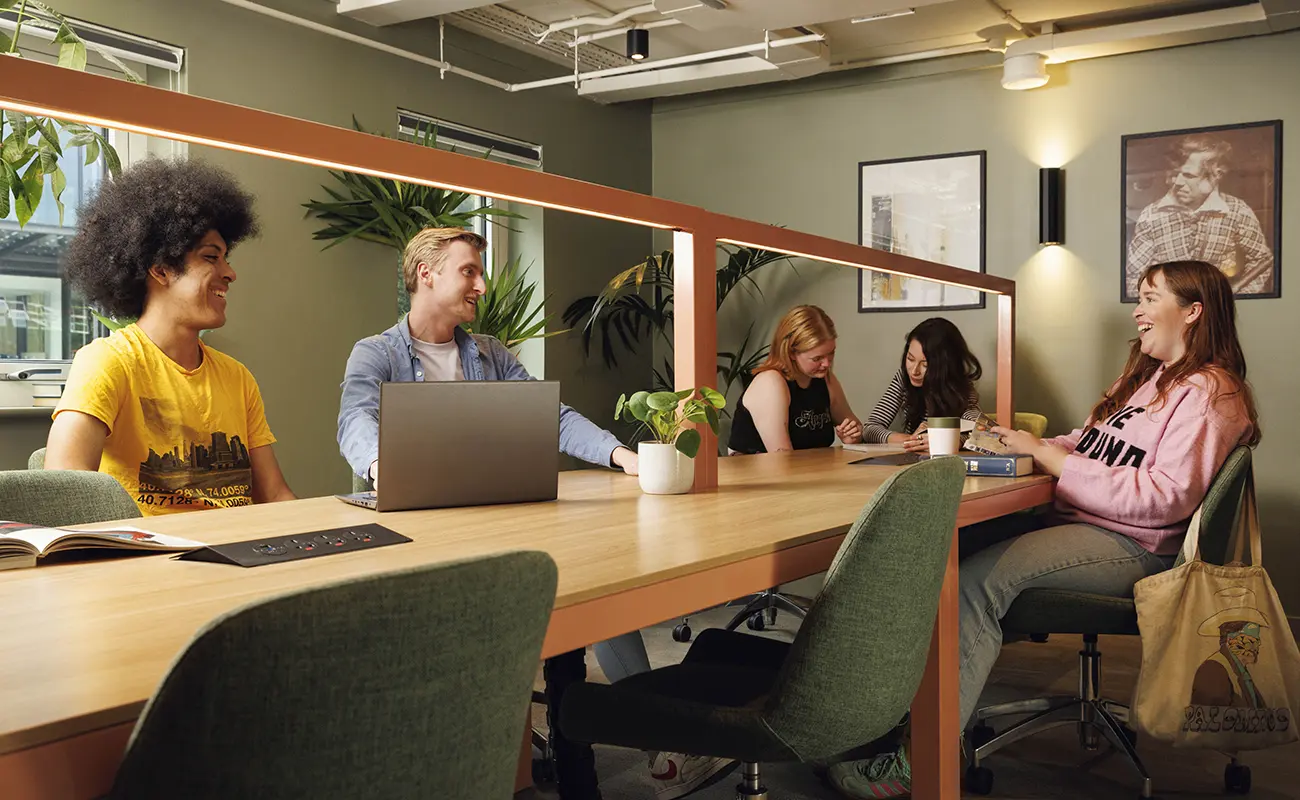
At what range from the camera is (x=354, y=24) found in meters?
4.78

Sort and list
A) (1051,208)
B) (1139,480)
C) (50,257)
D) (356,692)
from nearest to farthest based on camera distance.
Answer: (356,692) → (1139,480) → (50,257) → (1051,208)

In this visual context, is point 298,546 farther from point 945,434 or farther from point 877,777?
point 945,434

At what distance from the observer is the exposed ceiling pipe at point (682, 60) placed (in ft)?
16.8

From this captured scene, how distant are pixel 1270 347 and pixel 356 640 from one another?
5067 millimetres

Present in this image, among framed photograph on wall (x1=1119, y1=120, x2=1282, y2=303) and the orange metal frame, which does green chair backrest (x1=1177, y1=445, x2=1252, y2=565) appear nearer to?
the orange metal frame

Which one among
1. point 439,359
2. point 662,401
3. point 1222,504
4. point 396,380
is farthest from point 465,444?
point 1222,504

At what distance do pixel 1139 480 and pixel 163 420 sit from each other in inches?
85.6

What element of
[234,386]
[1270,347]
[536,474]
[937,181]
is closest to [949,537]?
[536,474]

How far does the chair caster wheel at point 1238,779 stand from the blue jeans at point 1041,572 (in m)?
0.52

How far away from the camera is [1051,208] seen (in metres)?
5.27

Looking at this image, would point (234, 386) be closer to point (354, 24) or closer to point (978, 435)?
point (978, 435)

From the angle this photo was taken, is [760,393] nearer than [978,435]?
No

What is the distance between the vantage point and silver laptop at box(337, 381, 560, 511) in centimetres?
179

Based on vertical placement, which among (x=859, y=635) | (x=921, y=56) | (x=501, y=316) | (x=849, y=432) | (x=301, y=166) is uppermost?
(x=921, y=56)
